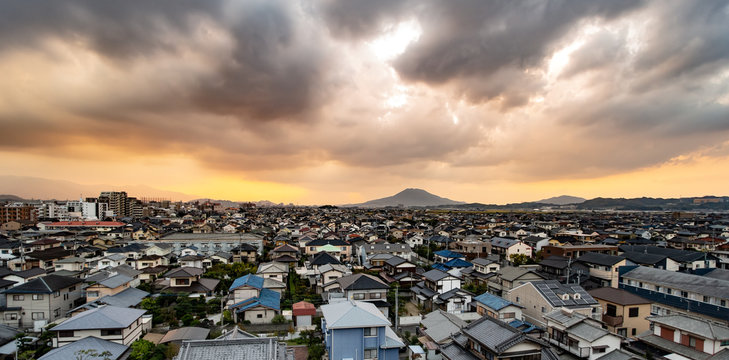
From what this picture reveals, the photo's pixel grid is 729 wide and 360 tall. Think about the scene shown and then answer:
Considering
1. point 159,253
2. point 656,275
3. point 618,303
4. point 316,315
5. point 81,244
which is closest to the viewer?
point 618,303

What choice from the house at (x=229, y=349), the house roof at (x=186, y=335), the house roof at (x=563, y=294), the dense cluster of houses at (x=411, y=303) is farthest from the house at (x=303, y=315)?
the house roof at (x=563, y=294)

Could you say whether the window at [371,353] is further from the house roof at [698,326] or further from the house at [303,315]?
the house roof at [698,326]

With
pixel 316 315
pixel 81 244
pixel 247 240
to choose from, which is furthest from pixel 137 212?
pixel 316 315

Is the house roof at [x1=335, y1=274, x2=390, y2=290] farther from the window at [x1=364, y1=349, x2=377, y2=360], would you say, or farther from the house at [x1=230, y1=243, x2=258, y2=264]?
the house at [x1=230, y1=243, x2=258, y2=264]

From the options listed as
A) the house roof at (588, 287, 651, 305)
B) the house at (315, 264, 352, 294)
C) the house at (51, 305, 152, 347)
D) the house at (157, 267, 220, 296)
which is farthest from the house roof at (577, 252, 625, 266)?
the house at (51, 305, 152, 347)

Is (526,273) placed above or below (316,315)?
above

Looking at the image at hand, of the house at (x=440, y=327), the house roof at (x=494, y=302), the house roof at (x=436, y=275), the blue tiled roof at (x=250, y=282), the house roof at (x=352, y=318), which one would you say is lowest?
the house at (x=440, y=327)

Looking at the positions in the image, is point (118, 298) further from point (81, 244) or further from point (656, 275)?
point (656, 275)
